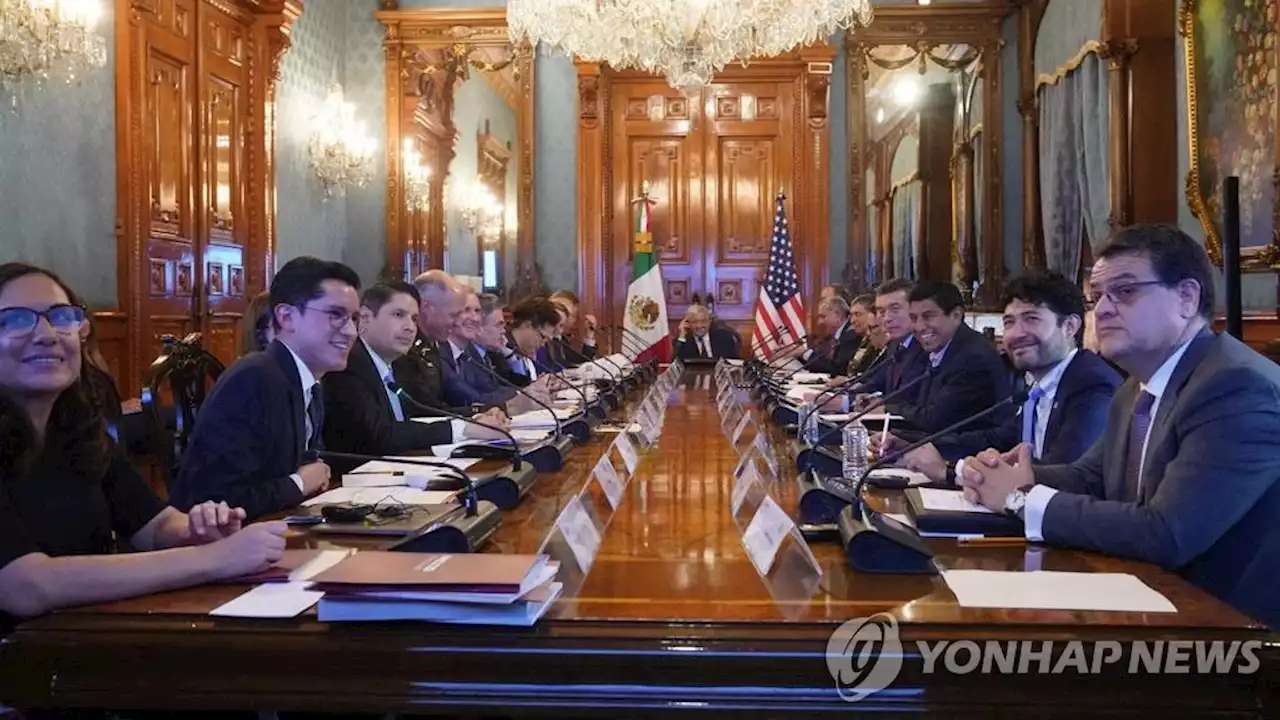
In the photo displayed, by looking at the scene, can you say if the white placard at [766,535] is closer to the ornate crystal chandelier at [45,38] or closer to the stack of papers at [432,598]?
the stack of papers at [432,598]

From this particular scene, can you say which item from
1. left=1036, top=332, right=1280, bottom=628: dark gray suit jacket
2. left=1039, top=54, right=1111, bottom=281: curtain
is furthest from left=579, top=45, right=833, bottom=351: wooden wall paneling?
left=1036, top=332, right=1280, bottom=628: dark gray suit jacket

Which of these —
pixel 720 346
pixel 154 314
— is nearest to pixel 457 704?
pixel 154 314

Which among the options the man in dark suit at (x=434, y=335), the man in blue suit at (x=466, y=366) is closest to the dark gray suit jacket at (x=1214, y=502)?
the man in dark suit at (x=434, y=335)

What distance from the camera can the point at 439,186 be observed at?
9352 mm

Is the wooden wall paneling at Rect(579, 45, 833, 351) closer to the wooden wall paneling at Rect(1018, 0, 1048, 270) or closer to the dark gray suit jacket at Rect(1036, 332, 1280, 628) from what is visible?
the wooden wall paneling at Rect(1018, 0, 1048, 270)

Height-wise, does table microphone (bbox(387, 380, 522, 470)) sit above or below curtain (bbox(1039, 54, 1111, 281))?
below

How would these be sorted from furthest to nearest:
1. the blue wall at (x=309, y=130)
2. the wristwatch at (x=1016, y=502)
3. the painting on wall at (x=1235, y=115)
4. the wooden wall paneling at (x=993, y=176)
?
the wooden wall paneling at (x=993, y=176) → the blue wall at (x=309, y=130) → the painting on wall at (x=1235, y=115) → the wristwatch at (x=1016, y=502)

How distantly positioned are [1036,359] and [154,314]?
4504mm

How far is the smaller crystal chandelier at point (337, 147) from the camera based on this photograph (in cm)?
773

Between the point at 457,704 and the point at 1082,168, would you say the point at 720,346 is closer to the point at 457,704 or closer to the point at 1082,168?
the point at 1082,168

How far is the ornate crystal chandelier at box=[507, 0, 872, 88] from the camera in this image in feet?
18.8

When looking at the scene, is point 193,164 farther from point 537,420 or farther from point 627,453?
point 627,453

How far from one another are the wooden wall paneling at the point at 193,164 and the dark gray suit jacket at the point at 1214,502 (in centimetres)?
496

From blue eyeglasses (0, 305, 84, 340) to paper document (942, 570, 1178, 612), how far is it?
141 cm
